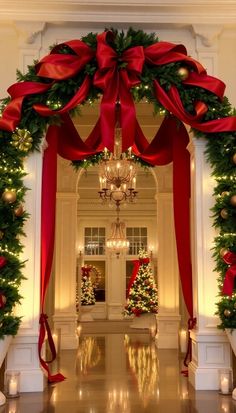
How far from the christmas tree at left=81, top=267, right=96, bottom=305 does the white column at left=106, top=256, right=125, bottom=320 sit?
0.92 m

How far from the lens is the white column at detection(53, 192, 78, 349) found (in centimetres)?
922

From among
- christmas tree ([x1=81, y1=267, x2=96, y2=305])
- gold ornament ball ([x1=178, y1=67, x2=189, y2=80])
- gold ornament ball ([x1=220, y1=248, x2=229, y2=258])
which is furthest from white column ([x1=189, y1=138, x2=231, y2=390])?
christmas tree ([x1=81, y1=267, x2=96, y2=305])

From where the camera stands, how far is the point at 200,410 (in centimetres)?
466

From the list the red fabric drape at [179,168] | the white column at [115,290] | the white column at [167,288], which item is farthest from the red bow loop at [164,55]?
the white column at [115,290]

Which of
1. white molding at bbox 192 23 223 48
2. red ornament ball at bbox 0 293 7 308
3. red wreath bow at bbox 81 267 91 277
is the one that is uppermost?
white molding at bbox 192 23 223 48

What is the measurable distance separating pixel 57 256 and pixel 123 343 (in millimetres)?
2715

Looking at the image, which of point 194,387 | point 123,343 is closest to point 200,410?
point 194,387

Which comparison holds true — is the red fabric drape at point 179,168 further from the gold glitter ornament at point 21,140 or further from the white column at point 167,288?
the white column at point 167,288

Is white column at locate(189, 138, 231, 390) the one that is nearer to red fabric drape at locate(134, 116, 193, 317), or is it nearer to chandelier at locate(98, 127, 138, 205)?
red fabric drape at locate(134, 116, 193, 317)

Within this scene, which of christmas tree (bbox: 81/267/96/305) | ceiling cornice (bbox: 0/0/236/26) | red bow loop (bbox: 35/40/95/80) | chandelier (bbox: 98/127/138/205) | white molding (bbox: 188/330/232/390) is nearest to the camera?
red bow loop (bbox: 35/40/95/80)

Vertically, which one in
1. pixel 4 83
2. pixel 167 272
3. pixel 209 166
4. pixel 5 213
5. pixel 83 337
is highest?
pixel 4 83

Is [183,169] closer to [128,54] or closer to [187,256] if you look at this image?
[187,256]

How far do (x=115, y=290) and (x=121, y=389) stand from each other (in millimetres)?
11868

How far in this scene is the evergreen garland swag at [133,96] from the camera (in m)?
5.16
